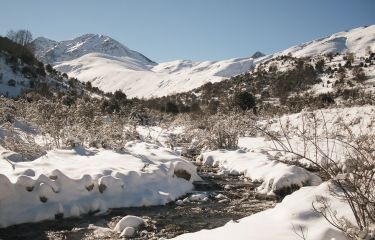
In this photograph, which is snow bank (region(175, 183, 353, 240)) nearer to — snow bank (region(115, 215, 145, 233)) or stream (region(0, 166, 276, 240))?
stream (region(0, 166, 276, 240))

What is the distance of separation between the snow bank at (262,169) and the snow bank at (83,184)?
243cm

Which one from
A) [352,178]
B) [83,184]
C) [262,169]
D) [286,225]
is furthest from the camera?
[262,169]

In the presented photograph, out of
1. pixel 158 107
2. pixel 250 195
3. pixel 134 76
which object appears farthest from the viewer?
pixel 134 76

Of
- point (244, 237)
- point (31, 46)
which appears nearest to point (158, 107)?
point (31, 46)

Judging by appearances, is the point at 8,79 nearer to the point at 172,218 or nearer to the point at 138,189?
the point at 138,189

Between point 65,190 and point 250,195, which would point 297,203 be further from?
point 65,190

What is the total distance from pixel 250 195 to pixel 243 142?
12.6m

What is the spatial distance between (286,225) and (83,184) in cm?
605

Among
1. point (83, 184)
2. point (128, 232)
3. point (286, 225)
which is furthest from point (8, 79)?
point (286, 225)

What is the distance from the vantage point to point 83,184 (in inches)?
445

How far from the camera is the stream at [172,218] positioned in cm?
902

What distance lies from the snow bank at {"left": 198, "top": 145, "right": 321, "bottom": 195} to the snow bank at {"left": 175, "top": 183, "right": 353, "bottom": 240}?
4596mm

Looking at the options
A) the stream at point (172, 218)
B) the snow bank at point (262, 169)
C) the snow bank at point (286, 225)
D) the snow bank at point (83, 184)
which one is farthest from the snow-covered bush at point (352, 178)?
the snow bank at point (83, 184)

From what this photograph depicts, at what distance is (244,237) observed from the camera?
6.96m
